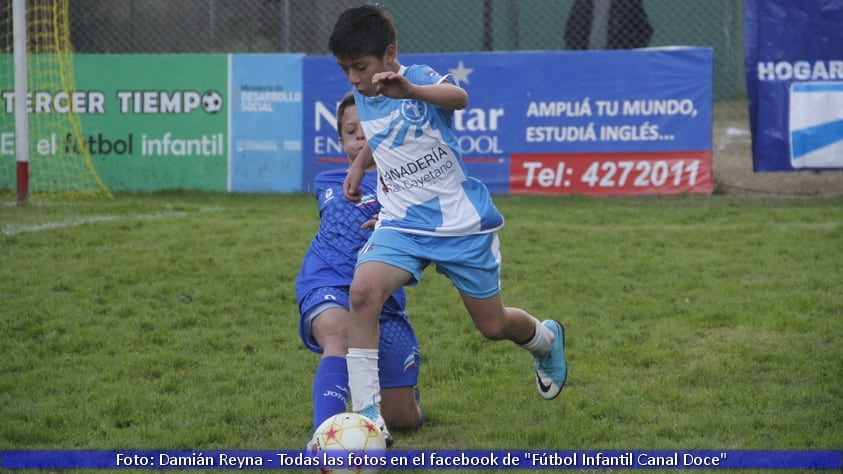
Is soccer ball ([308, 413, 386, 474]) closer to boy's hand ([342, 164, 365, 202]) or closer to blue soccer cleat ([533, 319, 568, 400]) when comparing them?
boy's hand ([342, 164, 365, 202])

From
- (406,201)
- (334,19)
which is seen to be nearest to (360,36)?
(406,201)

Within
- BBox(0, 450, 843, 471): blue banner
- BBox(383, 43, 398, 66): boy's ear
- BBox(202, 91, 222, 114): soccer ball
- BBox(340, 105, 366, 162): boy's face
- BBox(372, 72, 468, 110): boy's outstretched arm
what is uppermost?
BBox(202, 91, 222, 114): soccer ball

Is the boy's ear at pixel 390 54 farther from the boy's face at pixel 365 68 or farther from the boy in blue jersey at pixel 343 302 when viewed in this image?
the boy in blue jersey at pixel 343 302

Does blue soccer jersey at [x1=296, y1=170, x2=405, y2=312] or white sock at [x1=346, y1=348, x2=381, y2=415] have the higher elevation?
blue soccer jersey at [x1=296, y1=170, x2=405, y2=312]

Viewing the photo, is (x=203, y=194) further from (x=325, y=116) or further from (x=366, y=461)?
(x=366, y=461)

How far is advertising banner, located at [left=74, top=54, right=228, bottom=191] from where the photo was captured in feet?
38.1

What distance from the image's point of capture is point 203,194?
37.6ft

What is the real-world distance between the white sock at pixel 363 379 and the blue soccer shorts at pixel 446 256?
37cm

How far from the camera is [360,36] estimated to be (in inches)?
166

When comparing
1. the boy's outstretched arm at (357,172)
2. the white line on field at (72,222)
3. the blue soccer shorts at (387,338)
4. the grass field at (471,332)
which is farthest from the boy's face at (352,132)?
the white line on field at (72,222)

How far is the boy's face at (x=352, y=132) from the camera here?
15.9 feet

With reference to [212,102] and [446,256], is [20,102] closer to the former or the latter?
[212,102]

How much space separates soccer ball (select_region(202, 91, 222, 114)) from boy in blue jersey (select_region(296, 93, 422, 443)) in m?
6.83

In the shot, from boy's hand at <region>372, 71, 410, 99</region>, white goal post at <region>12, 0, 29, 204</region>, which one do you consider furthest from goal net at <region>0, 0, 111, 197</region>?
boy's hand at <region>372, 71, 410, 99</region>
